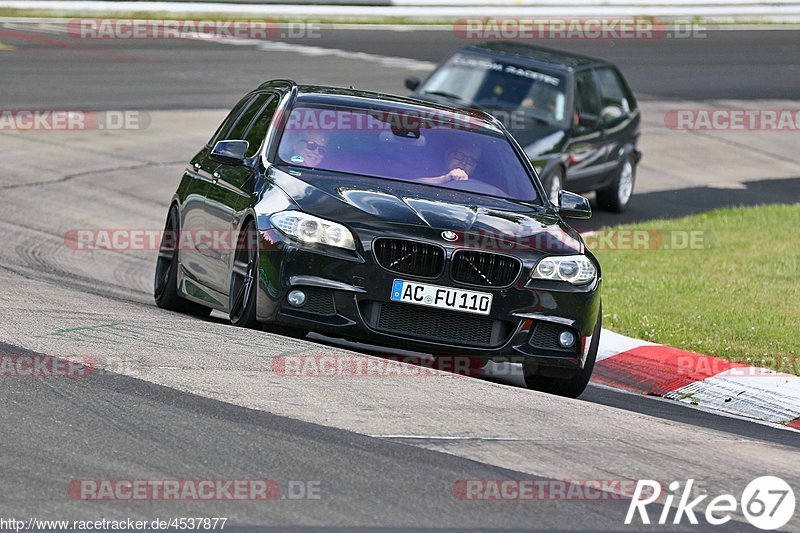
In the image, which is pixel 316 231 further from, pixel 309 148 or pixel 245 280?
pixel 309 148

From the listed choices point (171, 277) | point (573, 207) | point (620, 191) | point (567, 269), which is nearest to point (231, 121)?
point (171, 277)

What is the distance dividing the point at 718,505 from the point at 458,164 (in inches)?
157

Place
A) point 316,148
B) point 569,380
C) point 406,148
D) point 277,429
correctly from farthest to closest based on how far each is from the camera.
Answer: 1. point 406,148
2. point 316,148
3. point 569,380
4. point 277,429

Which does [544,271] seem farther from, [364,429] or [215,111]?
[215,111]

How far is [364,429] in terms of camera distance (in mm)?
6492

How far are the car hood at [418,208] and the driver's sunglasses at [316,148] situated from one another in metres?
0.27

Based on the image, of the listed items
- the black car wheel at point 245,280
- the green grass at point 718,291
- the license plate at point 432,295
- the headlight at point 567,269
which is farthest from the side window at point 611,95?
the license plate at point 432,295

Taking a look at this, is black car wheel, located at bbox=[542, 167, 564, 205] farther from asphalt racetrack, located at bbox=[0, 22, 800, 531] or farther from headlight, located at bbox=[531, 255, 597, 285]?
headlight, located at bbox=[531, 255, 597, 285]

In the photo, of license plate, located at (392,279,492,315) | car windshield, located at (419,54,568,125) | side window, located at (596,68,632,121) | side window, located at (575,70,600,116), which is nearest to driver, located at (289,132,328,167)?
license plate, located at (392,279,492,315)

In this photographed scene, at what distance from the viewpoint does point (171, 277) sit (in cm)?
1018

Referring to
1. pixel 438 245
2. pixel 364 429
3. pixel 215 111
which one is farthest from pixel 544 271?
pixel 215 111

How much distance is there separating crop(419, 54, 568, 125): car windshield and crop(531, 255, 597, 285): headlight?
8205 millimetres

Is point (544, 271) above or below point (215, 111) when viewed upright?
above

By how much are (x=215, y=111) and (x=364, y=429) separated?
16.4 m
